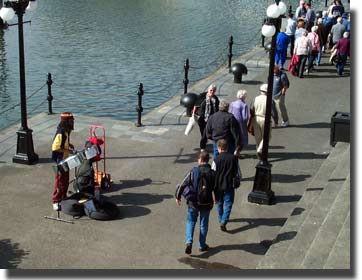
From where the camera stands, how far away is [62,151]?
1148 cm

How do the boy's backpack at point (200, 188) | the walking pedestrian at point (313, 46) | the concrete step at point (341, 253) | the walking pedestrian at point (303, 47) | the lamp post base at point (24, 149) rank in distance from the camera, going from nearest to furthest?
the concrete step at point (341, 253), the boy's backpack at point (200, 188), the lamp post base at point (24, 149), the walking pedestrian at point (303, 47), the walking pedestrian at point (313, 46)

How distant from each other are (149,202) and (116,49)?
19427mm

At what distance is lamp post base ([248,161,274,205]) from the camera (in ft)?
38.1

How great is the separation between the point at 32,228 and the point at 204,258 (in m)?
2.95

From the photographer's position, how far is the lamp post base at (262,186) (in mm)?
11602

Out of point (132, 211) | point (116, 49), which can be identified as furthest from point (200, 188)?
point (116, 49)

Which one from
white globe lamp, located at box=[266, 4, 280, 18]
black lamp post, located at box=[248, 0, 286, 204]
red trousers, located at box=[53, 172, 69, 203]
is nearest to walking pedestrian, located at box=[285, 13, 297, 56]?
black lamp post, located at box=[248, 0, 286, 204]

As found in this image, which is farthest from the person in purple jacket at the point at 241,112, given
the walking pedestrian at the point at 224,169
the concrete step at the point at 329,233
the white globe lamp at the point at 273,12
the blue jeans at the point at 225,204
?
the walking pedestrian at the point at 224,169

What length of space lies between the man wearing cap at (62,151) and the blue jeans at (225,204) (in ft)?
8.90

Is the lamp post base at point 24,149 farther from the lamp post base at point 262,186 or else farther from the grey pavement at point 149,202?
the lamp post base at point 262,186

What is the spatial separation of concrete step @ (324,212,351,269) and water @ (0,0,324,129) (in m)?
10.6

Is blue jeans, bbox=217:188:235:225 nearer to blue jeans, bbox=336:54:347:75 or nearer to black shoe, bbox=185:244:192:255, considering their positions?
black shoe, bbox=185:244:192:255

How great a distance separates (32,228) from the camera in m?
10.6

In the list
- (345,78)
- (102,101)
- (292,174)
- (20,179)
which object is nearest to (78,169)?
(20,179)
